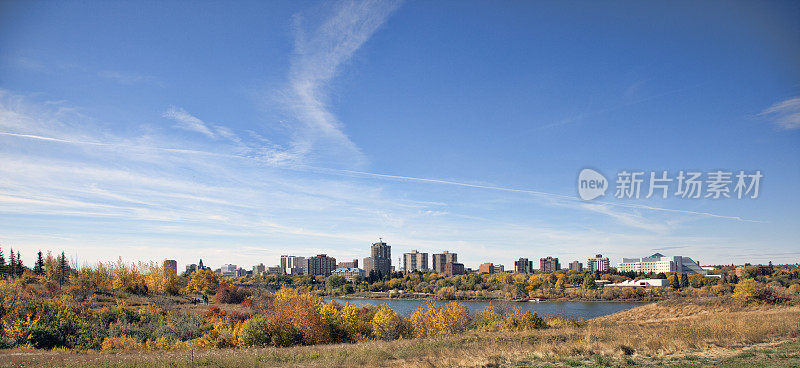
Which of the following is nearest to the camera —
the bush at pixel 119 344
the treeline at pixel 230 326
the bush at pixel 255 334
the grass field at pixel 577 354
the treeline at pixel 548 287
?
the grass field at pixel 577 354

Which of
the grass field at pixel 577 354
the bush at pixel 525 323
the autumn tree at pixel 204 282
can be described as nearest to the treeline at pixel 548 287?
the autumn tree at pixel 204 282

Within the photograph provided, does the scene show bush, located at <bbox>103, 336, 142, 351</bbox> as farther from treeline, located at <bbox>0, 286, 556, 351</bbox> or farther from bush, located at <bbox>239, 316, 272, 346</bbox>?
bush, located at <bbox>239, 316, 272, 346</bbox>

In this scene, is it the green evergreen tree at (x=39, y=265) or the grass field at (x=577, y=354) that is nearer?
the grass field at (x=577, y=354)

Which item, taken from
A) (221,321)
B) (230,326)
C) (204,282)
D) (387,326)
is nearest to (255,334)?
(230,326)

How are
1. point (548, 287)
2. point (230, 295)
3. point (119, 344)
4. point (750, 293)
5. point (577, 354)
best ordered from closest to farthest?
1. point (577, 354)
2. point (119, 344)
3. point (750, 293)
4. point (230, 295)
5. point (548, 287)

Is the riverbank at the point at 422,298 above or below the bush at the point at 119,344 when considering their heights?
below

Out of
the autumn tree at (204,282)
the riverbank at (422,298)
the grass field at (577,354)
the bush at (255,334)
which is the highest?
the grass field at (577,354)

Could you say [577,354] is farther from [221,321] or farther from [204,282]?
[204,282]

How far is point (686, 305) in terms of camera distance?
49219 millimetres

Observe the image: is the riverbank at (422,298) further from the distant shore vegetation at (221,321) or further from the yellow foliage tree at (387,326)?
the yellow foliage tree at (387,326)

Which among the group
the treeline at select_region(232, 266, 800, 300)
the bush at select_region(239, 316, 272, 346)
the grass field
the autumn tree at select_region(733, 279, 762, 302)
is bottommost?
the treeline at select_region(232, 266, 800, 300)

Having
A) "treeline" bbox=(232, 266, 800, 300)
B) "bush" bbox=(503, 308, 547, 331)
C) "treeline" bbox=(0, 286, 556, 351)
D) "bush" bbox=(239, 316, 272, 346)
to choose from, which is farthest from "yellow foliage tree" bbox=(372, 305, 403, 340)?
"treeline" bbox=(232, 266, 800, 300)

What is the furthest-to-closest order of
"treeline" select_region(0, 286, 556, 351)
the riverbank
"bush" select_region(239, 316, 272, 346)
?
the riverbank, "treeline" select_region(0, 286, 556, 351), "bush" select_region(239, 316, 272, 346)

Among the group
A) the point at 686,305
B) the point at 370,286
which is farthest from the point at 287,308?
the point at 370,286
